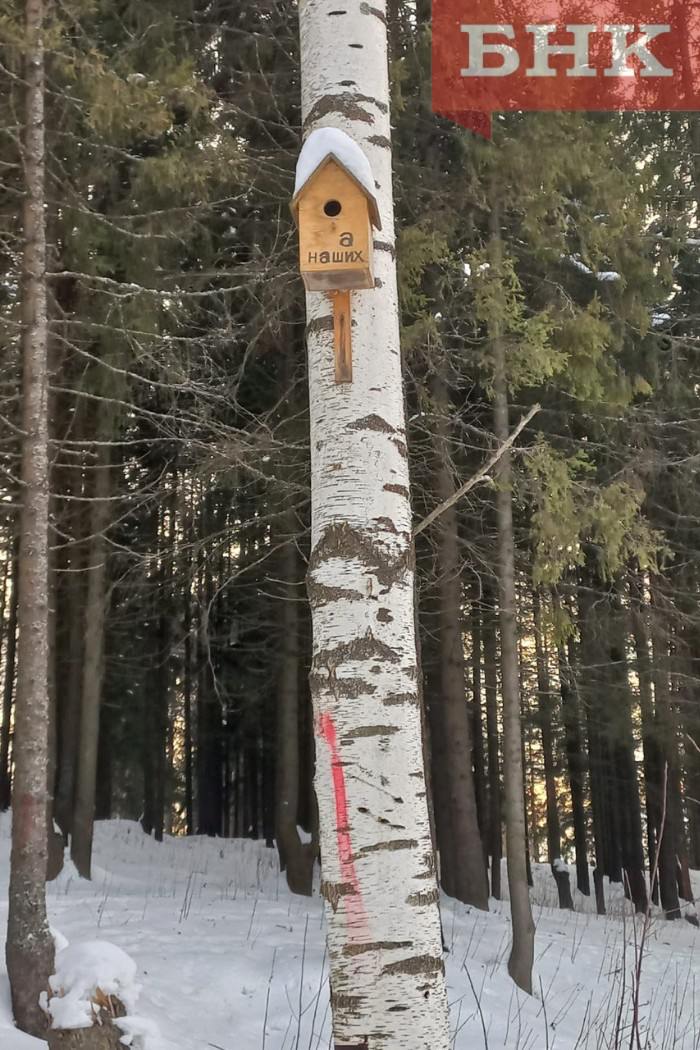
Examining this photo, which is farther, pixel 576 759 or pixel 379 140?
pixel 576 759

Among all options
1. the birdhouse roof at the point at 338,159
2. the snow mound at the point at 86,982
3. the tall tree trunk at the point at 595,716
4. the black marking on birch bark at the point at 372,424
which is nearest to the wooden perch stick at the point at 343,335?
the black marking on birch bark at the point at 372,424

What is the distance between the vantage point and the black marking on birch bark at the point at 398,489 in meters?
2.68

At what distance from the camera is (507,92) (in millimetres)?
7770

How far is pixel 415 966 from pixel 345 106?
2690 mm

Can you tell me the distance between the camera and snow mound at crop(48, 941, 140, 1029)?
12.3 feet

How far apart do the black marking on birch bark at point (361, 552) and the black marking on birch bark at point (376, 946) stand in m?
0.97

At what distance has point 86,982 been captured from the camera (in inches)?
154

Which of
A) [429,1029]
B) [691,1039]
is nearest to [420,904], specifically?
[429,1029]

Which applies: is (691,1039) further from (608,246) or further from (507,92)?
(507,92)

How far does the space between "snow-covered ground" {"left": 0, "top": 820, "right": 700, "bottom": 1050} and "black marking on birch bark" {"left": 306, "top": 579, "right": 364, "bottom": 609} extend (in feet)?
4.78

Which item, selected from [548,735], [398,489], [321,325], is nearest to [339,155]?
[321,325]

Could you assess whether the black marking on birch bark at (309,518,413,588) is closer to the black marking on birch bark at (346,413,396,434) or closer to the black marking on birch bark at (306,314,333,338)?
the black marking on birch bark at (346,413,396,434)

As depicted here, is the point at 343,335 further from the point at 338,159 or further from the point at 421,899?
the point at 421,899

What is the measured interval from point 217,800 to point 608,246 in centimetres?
1849
